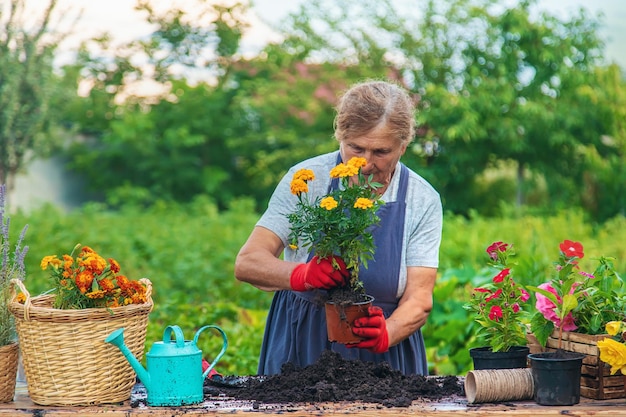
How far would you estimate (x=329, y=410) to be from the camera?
2148mm

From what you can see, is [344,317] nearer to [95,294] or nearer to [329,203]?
[329,203]

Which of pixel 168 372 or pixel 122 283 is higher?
pixel 122 283

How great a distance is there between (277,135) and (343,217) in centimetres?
1384

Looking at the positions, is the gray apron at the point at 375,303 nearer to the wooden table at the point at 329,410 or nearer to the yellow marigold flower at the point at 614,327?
the wooden table at the point at 329,410

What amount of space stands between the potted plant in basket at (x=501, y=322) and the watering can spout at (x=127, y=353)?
92 cm

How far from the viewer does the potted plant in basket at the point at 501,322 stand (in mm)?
2396

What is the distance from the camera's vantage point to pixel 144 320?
2340 millimetres

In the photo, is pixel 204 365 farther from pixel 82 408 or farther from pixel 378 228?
pixel 378 228

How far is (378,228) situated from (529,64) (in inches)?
504

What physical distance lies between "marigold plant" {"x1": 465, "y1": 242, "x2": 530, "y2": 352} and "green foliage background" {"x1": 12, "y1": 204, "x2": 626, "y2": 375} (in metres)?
0.30

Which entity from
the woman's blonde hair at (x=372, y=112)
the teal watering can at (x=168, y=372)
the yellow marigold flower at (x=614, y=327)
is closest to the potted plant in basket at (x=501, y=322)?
the yellow marigold flower at (x=614, y=327)

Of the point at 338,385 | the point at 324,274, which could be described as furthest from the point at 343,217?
the point at 338,385

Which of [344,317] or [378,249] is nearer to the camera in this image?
[344,317]

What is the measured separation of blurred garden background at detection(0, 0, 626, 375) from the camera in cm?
826
